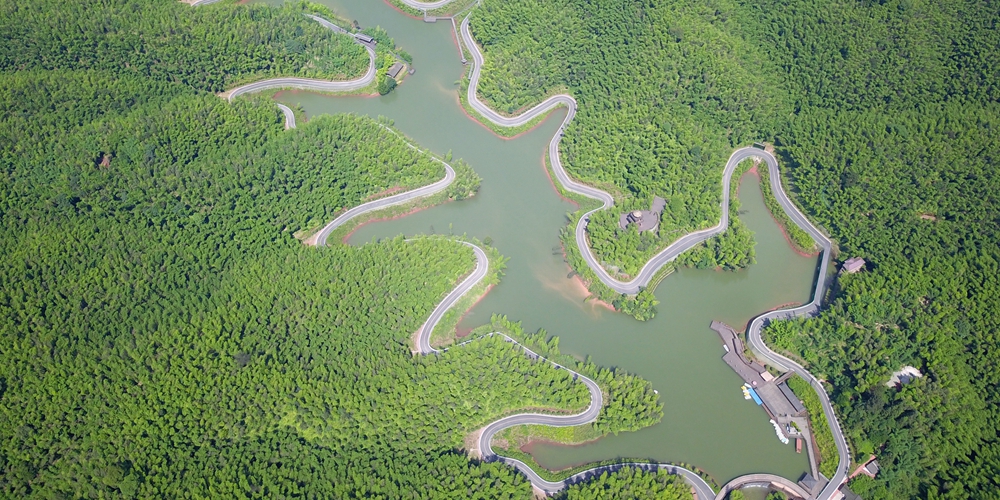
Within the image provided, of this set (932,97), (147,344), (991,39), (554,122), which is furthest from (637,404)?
(991,39)

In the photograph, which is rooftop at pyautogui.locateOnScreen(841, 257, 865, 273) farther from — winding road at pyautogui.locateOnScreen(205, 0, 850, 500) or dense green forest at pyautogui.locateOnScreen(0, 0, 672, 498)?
dense green forest at pyautogui.locateOnScreen(0, 0, 672, 498)

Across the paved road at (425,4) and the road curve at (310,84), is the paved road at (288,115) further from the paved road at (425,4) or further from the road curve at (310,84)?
the paved road at (425,4)

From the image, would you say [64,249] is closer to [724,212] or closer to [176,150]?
[176,150]

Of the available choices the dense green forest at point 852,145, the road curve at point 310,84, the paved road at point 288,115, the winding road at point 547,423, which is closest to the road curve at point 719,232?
the dense green forest at point 852,145

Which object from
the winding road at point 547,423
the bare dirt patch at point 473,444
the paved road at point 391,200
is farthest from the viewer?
the paved road at point 391,200

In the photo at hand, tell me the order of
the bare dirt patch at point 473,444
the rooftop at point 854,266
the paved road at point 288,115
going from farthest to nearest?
the paved road at point 288,115 < the rooftop at point 854,266 < the bare dirt patch at point 473,444

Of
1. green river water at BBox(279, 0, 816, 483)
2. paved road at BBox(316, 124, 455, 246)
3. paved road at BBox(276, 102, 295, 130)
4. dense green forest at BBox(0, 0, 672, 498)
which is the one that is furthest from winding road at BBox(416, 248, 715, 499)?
paved road at BBox(276, 102, 295, 130)

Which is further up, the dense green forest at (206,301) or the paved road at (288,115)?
the paved road at (288,115)

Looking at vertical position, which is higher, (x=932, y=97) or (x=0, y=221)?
(x=932, y=97)
